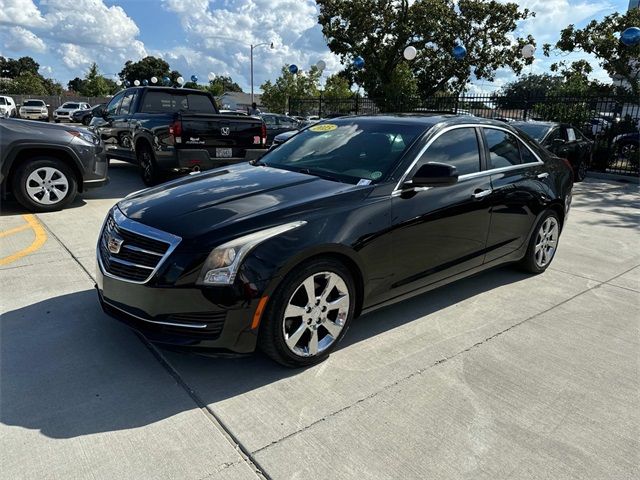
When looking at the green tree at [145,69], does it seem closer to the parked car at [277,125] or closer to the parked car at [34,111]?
the parked car at [34,111]

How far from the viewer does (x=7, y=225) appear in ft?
20.6

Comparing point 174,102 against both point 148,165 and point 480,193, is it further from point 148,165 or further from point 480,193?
point 480,193

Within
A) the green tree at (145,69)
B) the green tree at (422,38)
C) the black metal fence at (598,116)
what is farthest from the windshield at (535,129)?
the green tree at (145,69)

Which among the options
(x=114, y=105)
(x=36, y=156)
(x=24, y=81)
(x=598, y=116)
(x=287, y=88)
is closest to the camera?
(x=36, y=156)

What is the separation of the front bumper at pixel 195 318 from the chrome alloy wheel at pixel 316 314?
0.89 feet

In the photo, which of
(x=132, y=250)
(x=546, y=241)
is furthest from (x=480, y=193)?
(x=132, y=250)

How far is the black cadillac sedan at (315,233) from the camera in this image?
2859 mm

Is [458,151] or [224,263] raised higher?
[458,151]

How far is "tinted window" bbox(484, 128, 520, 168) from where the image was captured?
4504 millimetres

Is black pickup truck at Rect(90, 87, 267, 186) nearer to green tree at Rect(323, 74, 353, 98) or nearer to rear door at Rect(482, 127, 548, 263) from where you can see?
rear door at Rect(482, 127, 548, 263)

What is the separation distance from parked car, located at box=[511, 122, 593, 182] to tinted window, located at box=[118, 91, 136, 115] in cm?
788

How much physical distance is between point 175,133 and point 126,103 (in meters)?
2.58

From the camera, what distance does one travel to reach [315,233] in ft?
9.96

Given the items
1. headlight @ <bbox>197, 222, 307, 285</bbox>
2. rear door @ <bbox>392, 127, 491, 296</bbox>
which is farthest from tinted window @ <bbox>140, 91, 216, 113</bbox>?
headlight @ <bbox>197, 222, 307, 285</bbox>
